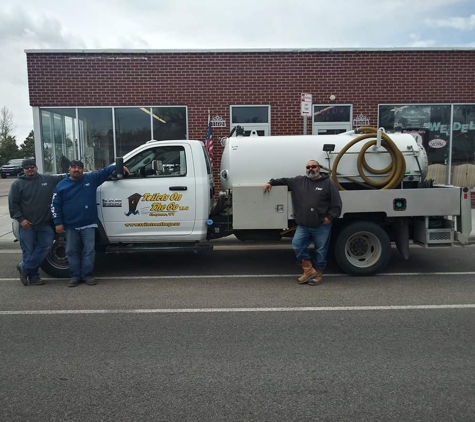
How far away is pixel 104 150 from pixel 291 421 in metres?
10.7

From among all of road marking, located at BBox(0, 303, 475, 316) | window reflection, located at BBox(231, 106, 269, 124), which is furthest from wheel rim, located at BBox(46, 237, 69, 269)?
window reflection, located at BBox(231, 106, 269, 124)

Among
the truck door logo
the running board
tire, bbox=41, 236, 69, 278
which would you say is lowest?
tire, bbox=41, 236, 69, 278

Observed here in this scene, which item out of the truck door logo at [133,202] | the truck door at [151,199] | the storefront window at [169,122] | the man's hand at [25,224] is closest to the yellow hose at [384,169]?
the truck door at [151,199]

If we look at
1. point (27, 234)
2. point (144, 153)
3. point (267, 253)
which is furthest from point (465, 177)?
point (27, 234)

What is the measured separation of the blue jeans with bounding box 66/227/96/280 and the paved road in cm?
34

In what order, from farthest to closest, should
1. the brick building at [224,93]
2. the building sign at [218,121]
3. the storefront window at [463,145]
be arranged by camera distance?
1. the storefront window at [463,145]
2. the building sign at [218,121]
3. the brick building at [224,93]

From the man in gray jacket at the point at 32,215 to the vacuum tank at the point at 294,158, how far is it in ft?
8.83

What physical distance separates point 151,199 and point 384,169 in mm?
3569

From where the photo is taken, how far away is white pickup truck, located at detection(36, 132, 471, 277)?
6484 mm

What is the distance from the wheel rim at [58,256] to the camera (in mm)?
6699

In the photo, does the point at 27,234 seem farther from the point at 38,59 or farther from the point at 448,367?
the point at 38,59

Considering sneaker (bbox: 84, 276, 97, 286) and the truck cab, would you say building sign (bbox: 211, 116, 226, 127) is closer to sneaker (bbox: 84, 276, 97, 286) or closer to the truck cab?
the truck cab

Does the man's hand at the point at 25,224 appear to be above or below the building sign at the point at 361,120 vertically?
below

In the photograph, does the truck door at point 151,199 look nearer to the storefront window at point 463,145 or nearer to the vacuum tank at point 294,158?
the vacuum tank at point 294,158
